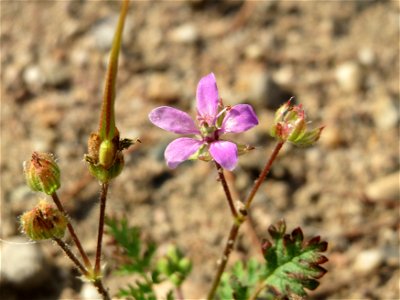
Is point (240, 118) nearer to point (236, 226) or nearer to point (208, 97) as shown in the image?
point (208, 97)

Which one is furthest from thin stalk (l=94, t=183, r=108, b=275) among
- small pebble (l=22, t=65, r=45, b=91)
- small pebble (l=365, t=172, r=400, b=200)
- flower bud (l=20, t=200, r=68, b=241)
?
small pebble (l=22, t=65, r=45, b=91)

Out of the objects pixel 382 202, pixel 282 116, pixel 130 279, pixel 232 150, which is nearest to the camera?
pixel 232 150

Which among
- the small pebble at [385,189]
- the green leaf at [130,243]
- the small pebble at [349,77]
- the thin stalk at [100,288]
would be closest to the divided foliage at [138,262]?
the green leaf at [130,243]

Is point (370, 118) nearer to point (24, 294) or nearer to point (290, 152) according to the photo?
point (290, 152)

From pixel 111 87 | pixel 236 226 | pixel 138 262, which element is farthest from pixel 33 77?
pixel 111 87

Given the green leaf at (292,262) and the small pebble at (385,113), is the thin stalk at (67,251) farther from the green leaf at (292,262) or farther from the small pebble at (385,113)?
the small pebble at (385,113)

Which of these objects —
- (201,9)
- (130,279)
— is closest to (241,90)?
(201,9)
